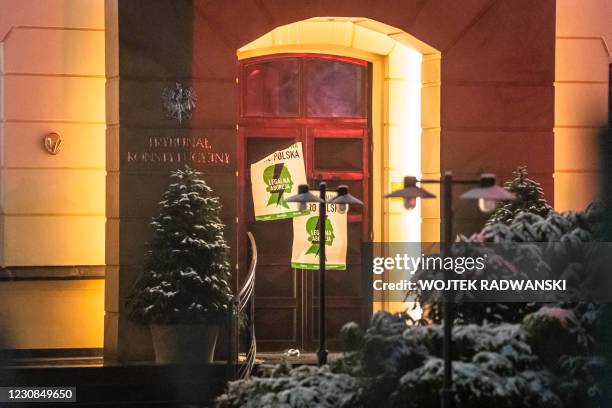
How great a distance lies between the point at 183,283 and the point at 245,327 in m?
0.88

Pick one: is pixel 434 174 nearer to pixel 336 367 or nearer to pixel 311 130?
pixel 311 130

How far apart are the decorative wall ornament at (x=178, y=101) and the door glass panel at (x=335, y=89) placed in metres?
1.59

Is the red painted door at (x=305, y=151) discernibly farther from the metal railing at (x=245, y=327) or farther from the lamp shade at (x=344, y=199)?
the lamp shade at (x=344, y=199)

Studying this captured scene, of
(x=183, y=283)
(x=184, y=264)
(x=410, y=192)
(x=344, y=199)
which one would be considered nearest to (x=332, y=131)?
(x=184, y=264)

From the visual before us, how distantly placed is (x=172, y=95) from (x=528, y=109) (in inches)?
120

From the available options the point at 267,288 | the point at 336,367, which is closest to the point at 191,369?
the point at 267,288

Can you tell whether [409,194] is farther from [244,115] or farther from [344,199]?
[244,115]

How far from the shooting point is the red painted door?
1299 cm

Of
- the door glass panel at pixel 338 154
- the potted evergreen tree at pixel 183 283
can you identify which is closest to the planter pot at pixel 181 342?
the potted evergreen tree at pixel 183 283

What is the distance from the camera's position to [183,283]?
11.4 metres

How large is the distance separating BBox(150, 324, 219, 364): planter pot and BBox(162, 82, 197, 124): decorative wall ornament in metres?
1.71

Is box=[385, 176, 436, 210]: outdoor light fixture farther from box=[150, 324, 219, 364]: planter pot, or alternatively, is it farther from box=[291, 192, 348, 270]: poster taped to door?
box=[291, 192, 348, 270]: poster taped to door

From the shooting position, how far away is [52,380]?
36.9 feet

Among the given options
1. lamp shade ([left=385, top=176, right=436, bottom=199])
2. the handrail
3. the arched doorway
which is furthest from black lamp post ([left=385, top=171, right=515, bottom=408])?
the arched doorway
